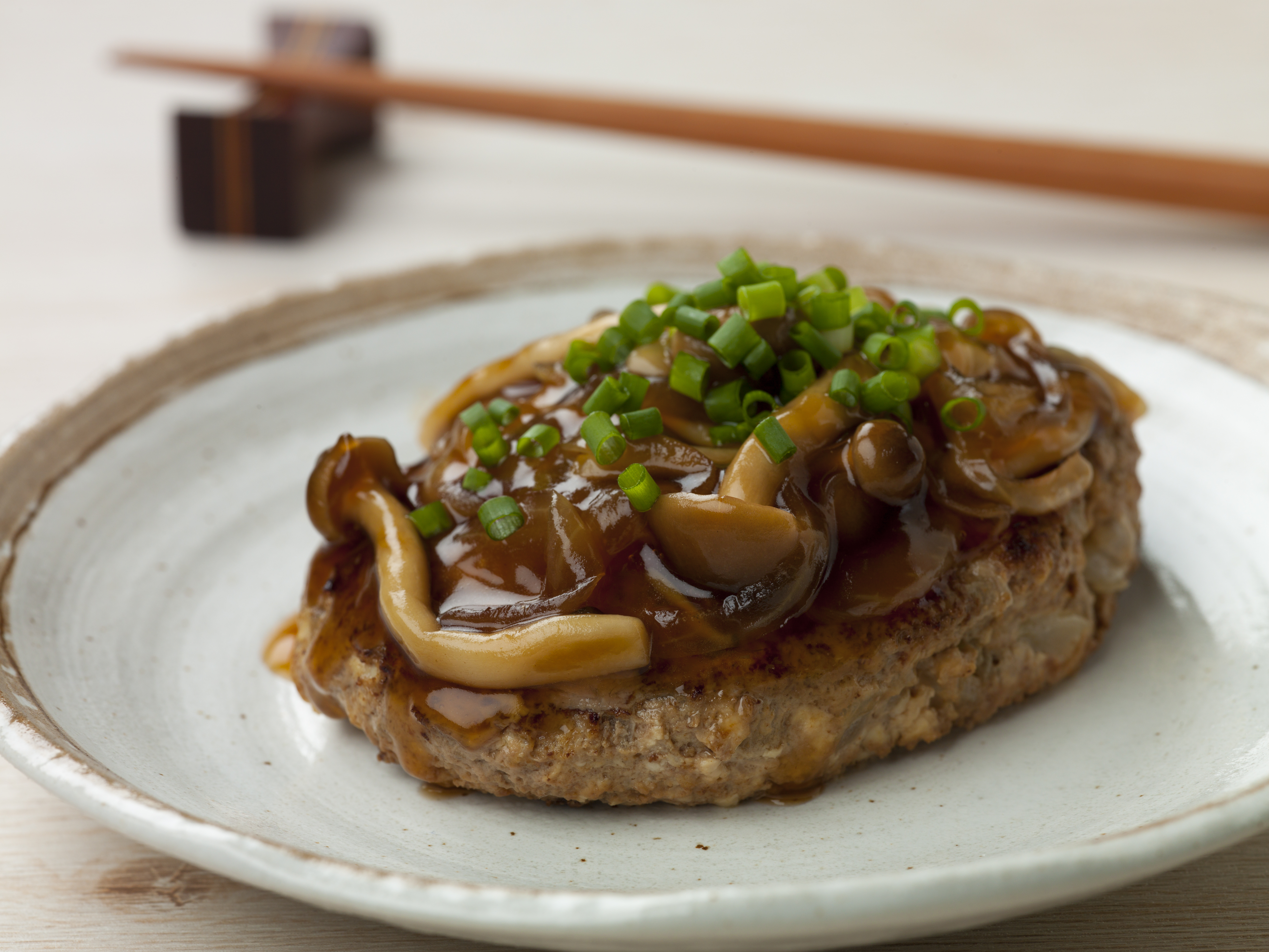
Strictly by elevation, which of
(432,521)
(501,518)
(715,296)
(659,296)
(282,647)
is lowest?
(282,647)

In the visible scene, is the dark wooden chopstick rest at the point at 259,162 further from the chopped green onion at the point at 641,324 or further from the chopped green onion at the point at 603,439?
the chopped green onion at the point at 603,439

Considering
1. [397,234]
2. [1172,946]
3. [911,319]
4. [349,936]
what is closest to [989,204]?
[397,234]

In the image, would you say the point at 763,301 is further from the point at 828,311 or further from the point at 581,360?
the point at 581,360

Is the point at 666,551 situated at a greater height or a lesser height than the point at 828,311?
lesser

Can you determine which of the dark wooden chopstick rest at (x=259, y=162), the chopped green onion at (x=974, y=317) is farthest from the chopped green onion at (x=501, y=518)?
the dark wooden chopstick rest at (x=259, y=162)

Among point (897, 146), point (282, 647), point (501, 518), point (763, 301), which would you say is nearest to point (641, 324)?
point (763, 301)

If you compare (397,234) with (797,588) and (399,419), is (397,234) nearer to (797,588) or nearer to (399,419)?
(399,419)
